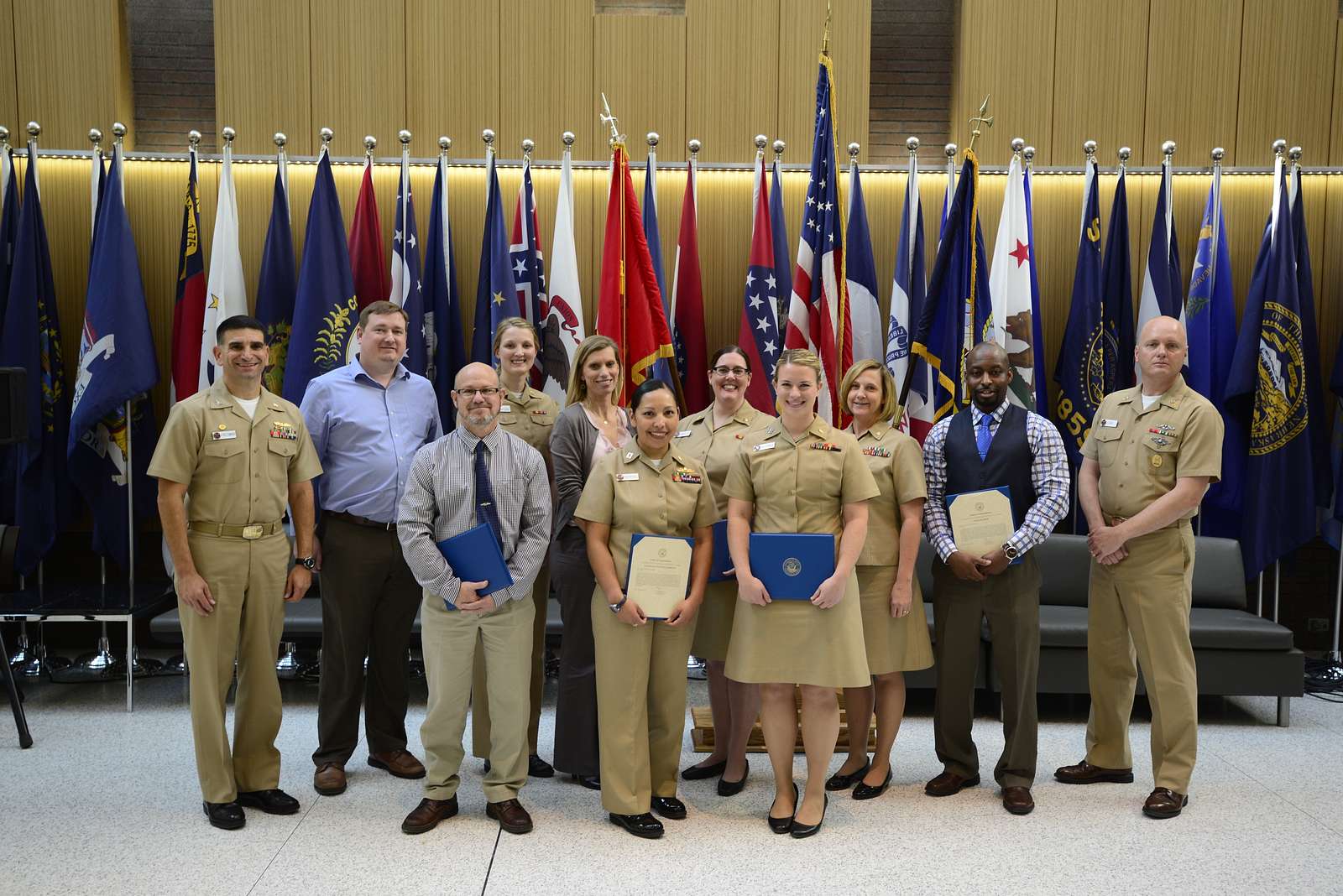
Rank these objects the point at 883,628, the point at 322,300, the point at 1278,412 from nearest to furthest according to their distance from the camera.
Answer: the point at 883,628
the point at 322,300
the point at 1278,412

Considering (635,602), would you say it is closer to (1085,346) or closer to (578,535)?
(578,535)

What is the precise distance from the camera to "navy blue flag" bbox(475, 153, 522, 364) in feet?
16.8

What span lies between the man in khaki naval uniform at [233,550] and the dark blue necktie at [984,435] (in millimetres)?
2371

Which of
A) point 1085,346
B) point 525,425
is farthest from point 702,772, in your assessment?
point 1085,346

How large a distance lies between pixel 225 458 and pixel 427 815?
4.42 feet

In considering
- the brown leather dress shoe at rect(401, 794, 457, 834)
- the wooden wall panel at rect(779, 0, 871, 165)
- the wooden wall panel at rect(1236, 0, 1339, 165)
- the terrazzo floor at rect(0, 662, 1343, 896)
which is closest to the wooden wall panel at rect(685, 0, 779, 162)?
the wooden wall panel at rect(779, 0, 871, 165)

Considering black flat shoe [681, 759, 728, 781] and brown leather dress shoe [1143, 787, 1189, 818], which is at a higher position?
brown leather dress shoe [1143, 787, 1189, 818]

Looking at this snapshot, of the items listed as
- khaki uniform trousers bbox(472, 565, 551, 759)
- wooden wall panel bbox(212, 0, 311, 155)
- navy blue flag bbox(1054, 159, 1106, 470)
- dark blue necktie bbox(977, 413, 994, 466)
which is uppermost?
wooden wall panel bbox(212, 0, 311, 155)

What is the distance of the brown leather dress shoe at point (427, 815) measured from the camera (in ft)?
10.6

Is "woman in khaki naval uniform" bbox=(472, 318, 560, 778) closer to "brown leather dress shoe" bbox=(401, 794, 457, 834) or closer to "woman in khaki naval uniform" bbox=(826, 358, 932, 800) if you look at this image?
"brown leather dress shoe" bbox=(401, 794, 457, 834)

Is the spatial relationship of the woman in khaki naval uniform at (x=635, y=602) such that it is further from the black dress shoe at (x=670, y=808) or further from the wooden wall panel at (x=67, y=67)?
the wooden wall panel at (x=67, y=67)

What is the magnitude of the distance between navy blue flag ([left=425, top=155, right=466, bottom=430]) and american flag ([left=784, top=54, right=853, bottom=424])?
1755mm

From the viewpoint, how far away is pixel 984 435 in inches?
138

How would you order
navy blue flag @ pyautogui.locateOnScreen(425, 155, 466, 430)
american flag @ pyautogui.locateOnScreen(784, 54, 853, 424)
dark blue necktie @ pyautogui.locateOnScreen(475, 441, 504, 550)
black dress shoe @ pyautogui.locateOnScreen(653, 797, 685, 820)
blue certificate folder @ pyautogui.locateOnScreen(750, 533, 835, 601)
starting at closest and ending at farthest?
blue certificate folder @ pyautogui.locateOnScreen(750, 533, 835, 601), dark blue necktie @ pyautogui.locateOnScreen(475, 441, 504, 550), black dress shoe @ pyautogui.locateOnScreen(653, 797, 685, 820), american flag @ pyautogui.locateOnScreen(784, 54, 853, 424), navy blue flag @ pyautogui.locateOnScreen(425, 155, 466, 430)
